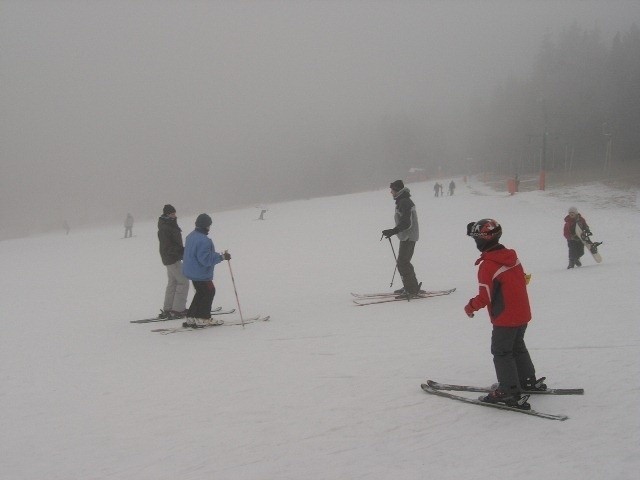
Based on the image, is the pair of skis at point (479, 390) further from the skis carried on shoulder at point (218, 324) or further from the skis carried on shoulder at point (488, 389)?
the skis carried on shoulder at point (218, 324)

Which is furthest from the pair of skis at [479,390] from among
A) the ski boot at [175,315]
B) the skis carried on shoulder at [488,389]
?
the ski boot at [175,315]

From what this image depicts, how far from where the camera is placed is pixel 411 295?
10.3m

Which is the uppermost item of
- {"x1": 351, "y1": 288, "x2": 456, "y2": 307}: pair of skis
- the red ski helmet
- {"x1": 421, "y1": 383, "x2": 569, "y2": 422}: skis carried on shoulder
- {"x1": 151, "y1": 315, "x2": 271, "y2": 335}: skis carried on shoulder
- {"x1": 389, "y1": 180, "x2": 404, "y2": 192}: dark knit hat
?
{"x1": 389, "y1": 180, "x2": 404, "y2": 192}: dark knit hat

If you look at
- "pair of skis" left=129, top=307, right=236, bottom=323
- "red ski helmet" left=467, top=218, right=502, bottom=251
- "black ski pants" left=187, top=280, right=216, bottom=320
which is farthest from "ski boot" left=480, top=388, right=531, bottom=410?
"pair of skis" left=129, top=307, right=236, bottom=323

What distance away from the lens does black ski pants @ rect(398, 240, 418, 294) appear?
32.4ft

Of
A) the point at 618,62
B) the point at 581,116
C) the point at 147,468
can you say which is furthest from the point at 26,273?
the point at 618,62

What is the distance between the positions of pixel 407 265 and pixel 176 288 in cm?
489

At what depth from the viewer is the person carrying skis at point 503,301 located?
4.44 m

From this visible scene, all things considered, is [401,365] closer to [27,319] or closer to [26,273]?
[27,319]

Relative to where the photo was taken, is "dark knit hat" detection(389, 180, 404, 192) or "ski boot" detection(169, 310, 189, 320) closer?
"dark knit hat" detection(389, 180, 404, 192)

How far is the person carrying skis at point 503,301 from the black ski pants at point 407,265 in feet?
16.9

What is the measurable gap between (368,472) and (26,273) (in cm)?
2294

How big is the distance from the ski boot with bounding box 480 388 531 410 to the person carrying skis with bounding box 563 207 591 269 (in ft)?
30.7

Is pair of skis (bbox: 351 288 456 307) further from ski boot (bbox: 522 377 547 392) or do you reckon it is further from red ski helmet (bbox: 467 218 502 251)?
red ski helmet (bbox: 467 218 502 251)
